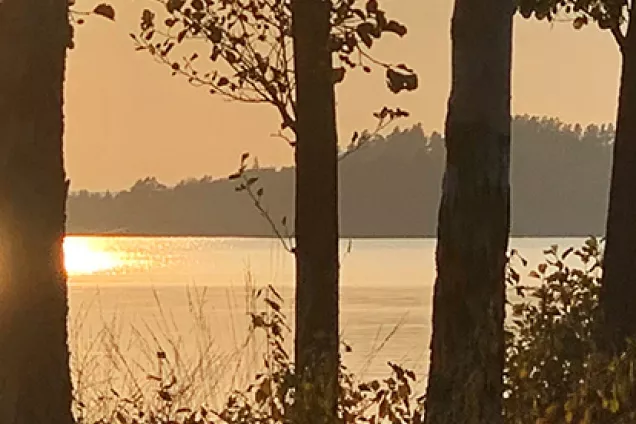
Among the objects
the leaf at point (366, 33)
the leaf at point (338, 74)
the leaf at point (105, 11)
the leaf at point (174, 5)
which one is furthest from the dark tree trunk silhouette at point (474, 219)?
the leaf at point (174, 5)

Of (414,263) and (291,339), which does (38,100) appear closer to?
(291,339)

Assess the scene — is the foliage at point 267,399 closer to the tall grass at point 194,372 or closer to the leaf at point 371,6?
the tall grass at point 194,372

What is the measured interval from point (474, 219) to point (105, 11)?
1.48m

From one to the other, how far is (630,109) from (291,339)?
2.07 m

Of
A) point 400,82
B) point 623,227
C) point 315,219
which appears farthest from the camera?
point 623,227

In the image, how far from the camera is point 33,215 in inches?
189

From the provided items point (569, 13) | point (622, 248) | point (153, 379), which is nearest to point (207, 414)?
point (153, 379)

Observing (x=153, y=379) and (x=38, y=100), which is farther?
(x=153, y=379)

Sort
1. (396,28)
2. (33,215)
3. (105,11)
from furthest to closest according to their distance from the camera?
1. (396,28)
2. (105,11)
3. (33,215)

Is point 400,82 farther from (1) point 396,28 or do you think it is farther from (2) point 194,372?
(2) point 194,372

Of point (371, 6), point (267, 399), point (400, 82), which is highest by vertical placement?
point (371, 6)

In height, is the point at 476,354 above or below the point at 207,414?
above

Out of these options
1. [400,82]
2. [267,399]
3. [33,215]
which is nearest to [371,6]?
[400,82]

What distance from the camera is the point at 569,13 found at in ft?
25.2
